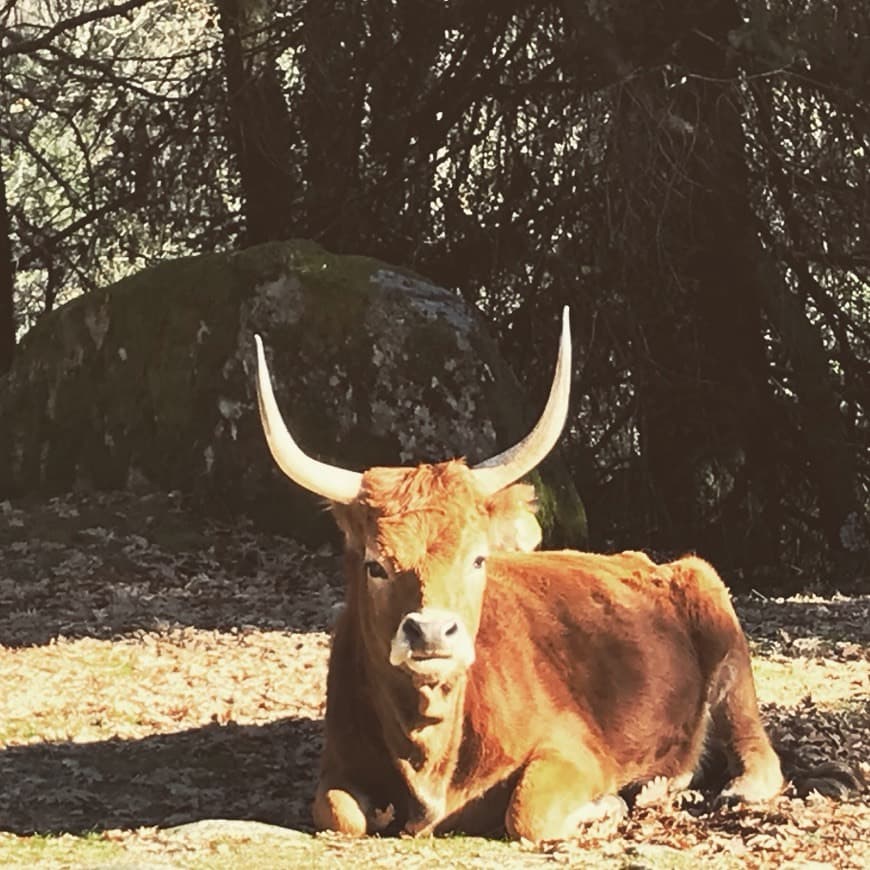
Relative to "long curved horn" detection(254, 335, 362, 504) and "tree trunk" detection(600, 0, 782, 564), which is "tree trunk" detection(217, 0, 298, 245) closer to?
"tree trunk" detection(600, 0, 782, 564)

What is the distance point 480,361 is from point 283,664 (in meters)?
4.41

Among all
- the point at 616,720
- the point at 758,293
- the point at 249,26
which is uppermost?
the point at 249,26

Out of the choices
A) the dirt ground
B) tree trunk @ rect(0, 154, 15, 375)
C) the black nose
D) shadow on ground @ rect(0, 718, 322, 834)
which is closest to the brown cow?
the black nose

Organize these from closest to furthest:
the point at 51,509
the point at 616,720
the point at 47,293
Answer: the point at 616,720, the point at 51,509, the point at 47,293

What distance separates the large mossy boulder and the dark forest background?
1.59 metres

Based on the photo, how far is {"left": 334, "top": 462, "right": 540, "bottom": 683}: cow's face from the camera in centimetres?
579

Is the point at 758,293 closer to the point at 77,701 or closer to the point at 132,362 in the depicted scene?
the point at 132,362

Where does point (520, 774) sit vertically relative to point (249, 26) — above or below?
below

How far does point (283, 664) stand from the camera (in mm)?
9484

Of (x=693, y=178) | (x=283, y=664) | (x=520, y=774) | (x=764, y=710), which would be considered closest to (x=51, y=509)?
(x=283, y=664)

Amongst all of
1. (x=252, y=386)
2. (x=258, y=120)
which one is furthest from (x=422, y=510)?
(x=258, y=120)

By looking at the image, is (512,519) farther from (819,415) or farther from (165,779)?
Result: (819,415)

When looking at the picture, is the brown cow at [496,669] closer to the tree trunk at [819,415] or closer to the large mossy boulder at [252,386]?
the large mossy boulder at [252,386]

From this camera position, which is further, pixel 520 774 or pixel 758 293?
pixel 758 293
